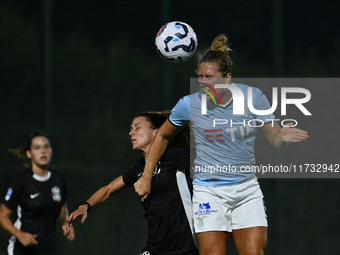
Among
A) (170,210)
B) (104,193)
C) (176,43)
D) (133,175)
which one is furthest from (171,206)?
(176,43)

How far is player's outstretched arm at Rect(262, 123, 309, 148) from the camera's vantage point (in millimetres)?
4461

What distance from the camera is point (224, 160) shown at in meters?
4.56

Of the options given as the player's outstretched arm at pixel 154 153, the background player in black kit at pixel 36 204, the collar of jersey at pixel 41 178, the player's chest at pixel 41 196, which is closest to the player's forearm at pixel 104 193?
the player's outstretched arm at pixel 154 153

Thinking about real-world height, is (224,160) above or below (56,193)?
above

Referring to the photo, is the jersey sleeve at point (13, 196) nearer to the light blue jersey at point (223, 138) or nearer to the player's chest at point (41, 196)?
the player's chest at point (41, 196)

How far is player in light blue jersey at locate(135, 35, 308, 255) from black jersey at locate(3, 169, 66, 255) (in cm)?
220

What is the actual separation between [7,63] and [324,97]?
3.63m

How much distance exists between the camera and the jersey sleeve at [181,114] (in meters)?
4.67

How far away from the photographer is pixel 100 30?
8094 mm

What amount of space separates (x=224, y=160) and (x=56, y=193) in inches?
108

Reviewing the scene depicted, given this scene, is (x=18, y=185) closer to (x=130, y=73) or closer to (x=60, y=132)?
(x=60, y=132)

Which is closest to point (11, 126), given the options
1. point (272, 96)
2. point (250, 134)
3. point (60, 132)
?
point (60, 132)

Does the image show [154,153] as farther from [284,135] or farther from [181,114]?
[284,135]

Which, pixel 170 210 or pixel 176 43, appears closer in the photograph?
pixel 170 210
